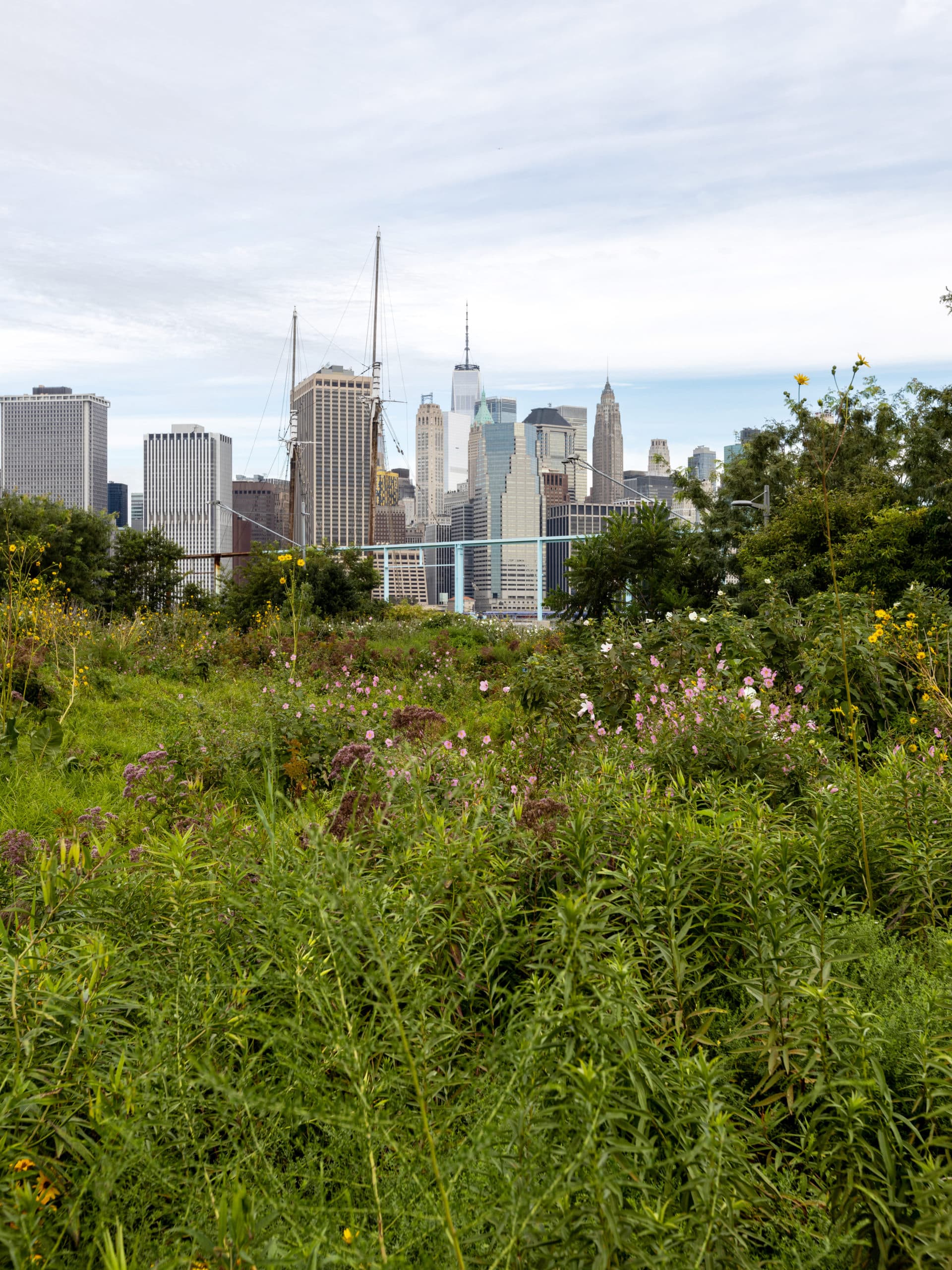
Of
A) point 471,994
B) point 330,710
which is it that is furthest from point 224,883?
point 330,710

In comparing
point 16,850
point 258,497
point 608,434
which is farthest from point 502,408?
point 16,850

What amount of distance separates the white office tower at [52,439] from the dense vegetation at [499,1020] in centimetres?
14735

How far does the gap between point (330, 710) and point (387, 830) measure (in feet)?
11.3

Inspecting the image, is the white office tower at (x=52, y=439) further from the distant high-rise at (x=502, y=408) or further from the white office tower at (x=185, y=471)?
the distant high-rise at (x=502, y=408)

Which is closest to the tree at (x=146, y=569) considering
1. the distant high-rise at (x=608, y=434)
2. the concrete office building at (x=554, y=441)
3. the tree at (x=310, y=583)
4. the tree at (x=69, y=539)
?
the tree at (x=69, y=539)

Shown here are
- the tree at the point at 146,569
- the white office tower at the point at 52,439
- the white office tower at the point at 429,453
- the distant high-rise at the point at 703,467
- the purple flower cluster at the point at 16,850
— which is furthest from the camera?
the white office tower at the point at 429,453

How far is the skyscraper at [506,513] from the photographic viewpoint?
30.0 metres

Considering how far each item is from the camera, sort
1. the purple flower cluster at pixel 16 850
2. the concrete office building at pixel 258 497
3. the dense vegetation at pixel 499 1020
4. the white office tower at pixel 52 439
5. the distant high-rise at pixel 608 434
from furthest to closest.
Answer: the white office tower at pixel 52 439
the distant high-rise at pixel 608 434
the concrete office building at pixel 258 497
the purple flower cluster at pixel 16 850
the dense vegetation at pixel 499 1020

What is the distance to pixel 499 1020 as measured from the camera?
2027mm

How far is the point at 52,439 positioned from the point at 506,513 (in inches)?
4301

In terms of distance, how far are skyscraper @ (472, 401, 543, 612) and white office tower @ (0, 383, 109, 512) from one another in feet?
245

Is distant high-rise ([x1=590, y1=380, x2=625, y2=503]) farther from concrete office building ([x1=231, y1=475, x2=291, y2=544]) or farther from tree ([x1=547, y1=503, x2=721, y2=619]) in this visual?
tree ([x1=547, y1=503, x2=721, y2=619])

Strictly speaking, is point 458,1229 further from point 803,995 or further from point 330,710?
point 330,710

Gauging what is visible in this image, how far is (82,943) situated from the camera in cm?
174
